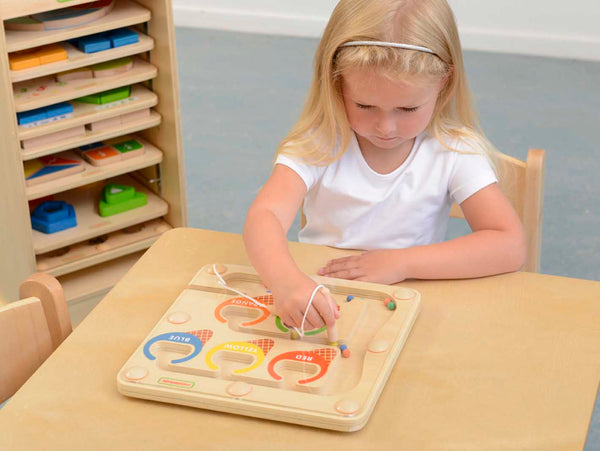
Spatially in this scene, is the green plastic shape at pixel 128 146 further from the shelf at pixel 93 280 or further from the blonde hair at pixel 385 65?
the blonde hair at pixel 385 65

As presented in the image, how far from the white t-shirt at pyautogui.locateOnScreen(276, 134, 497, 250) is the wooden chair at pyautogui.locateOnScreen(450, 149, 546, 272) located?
44 mm

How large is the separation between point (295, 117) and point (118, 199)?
1.09 metres

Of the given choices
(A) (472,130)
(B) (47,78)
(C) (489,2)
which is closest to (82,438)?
(A) (472,130)

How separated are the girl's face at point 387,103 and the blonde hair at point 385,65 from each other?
14mm

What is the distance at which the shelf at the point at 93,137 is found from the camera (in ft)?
6.38

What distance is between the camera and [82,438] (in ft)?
3.00

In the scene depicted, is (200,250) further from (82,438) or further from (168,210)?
(168,210)

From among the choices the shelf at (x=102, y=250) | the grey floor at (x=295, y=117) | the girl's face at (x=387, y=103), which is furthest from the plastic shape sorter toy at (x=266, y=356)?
the grey floor at (x=295, y=117)

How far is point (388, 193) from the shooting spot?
1450 mm

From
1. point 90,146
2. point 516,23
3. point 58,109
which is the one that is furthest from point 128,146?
point 516,23

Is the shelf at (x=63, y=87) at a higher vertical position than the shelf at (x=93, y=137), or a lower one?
higher

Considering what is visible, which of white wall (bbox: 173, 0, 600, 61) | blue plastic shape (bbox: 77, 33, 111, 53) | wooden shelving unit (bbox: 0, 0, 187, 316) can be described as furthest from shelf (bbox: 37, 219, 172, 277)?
white wall (bbox: 173, 0, 600, 61)

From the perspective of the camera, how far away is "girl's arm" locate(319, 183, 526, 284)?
3.91 ft

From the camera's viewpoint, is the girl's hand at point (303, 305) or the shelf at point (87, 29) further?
the shelf at point (87, 29)
